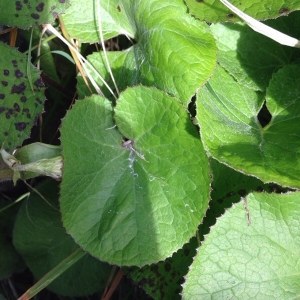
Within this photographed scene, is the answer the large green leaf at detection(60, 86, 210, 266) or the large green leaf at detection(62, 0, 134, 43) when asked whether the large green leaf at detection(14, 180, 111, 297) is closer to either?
the large green leaf at detection(60, 86, 210, 266)

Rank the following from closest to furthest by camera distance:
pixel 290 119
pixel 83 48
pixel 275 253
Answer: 1. pixel 275 253
2. pixel 290 119
3. pixel 83 48

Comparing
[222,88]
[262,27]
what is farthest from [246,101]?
[262,27]

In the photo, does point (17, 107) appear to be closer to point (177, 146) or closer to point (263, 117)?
point (177, 146)

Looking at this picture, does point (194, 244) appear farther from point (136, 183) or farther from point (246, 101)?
point (246, 101)

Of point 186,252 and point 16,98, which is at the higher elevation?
point 16,98

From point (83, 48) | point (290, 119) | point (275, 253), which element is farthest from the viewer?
point (83, 48)

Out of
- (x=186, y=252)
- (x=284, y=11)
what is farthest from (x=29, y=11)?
(x=186, y=252)

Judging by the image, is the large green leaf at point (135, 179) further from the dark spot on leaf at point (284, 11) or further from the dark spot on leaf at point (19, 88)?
the dark spot on leaf at point (284, 11)

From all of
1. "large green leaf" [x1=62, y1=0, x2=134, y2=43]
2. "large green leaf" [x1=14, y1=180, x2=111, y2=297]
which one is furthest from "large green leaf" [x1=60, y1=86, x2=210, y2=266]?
"large green leaf" [x1=14, y1=180, x2=111, y2=297]

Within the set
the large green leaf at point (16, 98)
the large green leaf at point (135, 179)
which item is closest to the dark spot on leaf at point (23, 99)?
the large green leaf at point (16, 98)
